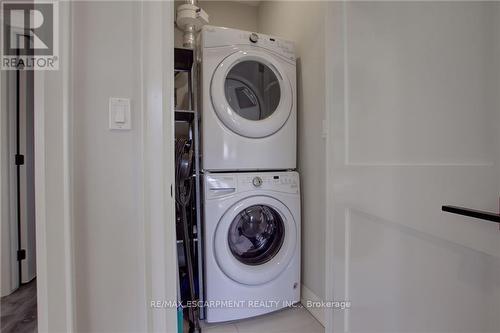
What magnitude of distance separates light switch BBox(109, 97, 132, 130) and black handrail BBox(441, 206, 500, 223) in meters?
1.01

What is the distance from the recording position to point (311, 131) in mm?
1621

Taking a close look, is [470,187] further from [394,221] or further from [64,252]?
[64,252]

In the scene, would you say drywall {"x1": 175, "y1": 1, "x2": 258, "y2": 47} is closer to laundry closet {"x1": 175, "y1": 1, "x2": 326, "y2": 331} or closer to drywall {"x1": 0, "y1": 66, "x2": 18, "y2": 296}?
laundry closet {"x1": 175, "y1": 1, "x2": 326, "y2": 331}

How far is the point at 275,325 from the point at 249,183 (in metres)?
0.89

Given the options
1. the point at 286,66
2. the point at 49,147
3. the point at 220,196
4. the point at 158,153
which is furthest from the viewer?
A: the point at 286,66

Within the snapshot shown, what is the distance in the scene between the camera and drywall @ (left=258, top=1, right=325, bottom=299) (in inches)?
59.3

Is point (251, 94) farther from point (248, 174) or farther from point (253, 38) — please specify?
point (248, 174)

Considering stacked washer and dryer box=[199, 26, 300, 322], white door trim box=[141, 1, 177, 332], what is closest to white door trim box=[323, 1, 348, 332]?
stacked washer and dryer box=[199, 26, 300, 322]

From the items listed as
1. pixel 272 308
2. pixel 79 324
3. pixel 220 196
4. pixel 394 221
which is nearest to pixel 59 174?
pixel 79 324

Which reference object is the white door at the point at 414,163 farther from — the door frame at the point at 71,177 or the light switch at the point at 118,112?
the light switch at the point at 118,112

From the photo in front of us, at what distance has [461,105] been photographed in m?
0.62

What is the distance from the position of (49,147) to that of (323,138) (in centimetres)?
129

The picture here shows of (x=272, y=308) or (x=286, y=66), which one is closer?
(x=272, y=308)

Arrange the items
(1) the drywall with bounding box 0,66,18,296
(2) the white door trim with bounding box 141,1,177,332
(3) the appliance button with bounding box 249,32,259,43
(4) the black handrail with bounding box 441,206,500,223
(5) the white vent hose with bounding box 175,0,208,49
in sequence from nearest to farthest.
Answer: (4) the black handrail with bounding box 441,206,500,223 → (2) the white door trim with bounding box 141,1,177,332 → (3) the appliance button with bounding box 249,32,259,43 → (1) the drywall with bounding box 0,66,18,296 → (5) the white vent hose with bounding box 175,0,208,49
